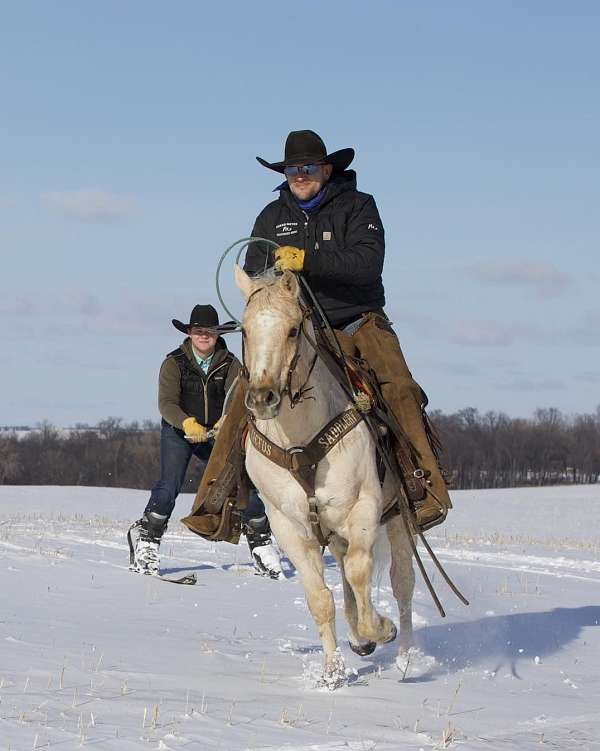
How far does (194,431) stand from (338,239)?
4.41 metres

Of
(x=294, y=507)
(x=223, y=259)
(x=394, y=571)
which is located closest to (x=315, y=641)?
(x=394, y=571)

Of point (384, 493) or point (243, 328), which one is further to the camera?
point (384, 493)

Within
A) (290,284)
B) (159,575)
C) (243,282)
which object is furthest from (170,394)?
(290,284)

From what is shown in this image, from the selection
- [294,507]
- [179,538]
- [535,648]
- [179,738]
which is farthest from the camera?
[179,538]

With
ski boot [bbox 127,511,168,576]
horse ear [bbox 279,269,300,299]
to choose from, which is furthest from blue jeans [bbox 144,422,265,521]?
horse ear [bbox 279,269,300,299]

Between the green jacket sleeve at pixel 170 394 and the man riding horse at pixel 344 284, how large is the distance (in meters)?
3.73

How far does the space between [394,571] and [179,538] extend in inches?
408

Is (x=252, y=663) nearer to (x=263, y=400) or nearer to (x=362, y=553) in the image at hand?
(x=362, y=553)

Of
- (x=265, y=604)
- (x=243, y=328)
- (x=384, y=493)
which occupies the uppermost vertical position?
(x=243, y=328)

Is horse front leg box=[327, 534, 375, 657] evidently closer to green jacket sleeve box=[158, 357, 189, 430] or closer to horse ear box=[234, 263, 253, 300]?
horse ear box=[234, 263, 253, 300]

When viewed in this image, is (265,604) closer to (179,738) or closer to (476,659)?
(476,659)

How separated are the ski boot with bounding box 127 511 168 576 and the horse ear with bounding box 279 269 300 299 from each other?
621 cm

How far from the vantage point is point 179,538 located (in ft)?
59.7

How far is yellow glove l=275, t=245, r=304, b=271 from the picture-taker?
261 inches
